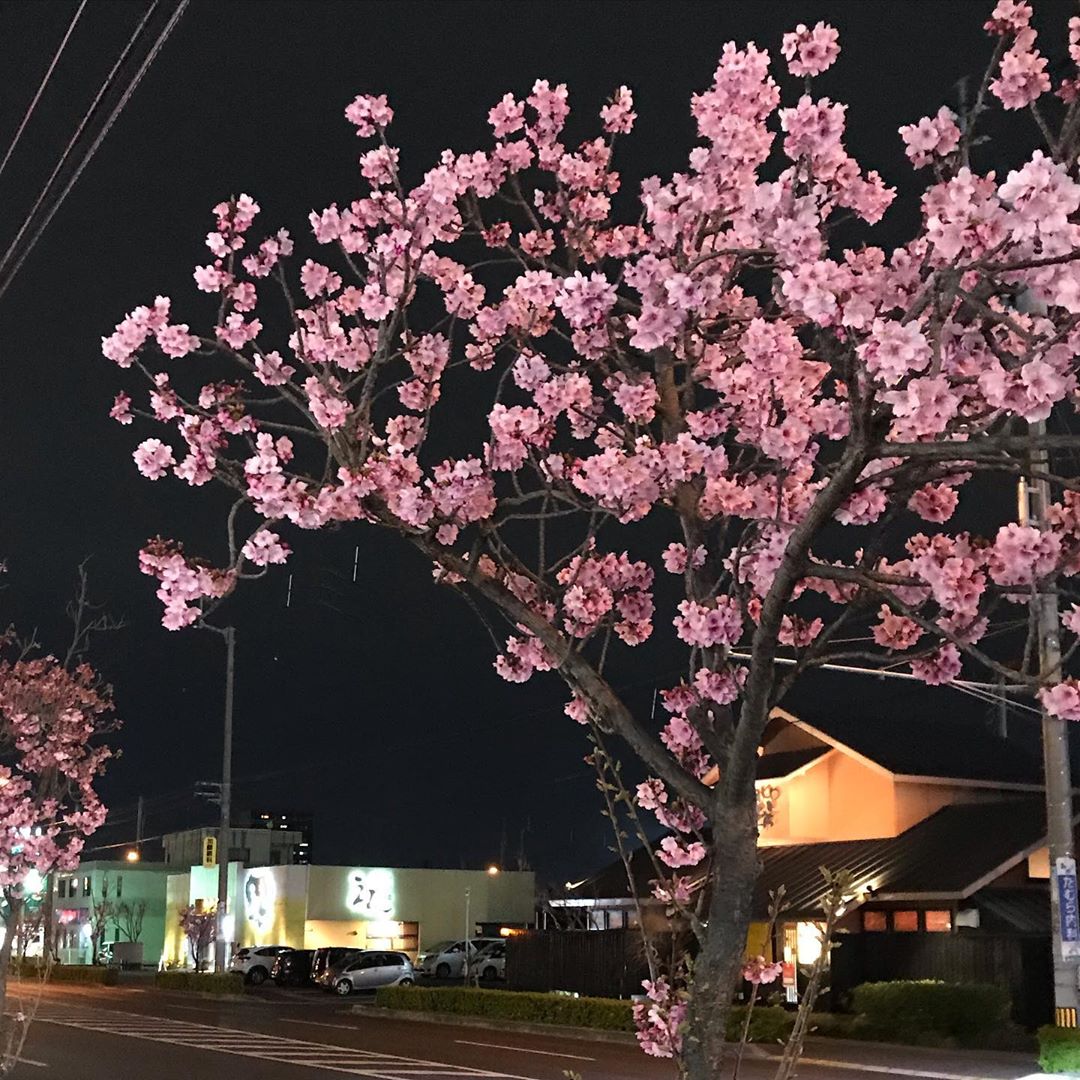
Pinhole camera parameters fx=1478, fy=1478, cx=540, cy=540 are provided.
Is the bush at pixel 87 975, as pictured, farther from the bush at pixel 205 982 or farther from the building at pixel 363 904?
the building at pixel 363 904

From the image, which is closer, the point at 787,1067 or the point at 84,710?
the point at 787,1067

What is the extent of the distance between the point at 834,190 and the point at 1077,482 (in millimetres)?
2846

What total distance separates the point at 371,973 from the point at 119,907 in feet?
105

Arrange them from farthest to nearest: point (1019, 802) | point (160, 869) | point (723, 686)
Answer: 1. point (160, 869)
2. point (1019, 802)
3. point (723, 686)

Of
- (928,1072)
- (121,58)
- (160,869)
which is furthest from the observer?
(160,869)

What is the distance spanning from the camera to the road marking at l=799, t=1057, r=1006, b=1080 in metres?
20.7

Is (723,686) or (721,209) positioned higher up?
(721,209)

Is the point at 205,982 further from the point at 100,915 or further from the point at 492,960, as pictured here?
the point at 100,915

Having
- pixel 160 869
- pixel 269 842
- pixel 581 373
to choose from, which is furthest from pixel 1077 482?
pixel 269 842

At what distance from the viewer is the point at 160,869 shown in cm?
7756

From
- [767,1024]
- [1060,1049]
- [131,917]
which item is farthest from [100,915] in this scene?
[1060,1049]

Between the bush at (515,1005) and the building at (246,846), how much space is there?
43977 mm

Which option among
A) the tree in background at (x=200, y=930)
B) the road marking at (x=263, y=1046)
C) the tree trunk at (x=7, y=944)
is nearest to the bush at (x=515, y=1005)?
the road marking at (x=263, y=1046)

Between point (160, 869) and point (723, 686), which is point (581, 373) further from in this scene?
point (160, 869)
